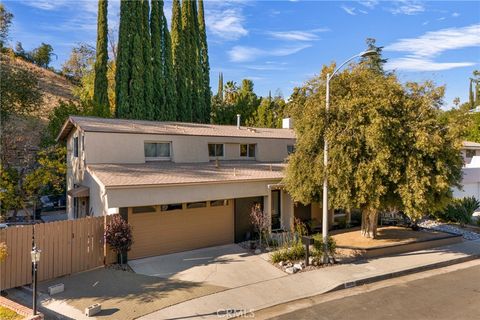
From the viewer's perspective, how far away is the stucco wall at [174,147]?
52.6 ft

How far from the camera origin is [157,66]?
113ft

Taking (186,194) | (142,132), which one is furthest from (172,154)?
(186,194)

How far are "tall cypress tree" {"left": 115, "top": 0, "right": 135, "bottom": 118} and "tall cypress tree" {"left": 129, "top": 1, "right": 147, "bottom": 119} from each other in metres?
0.37

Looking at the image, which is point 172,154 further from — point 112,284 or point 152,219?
point 112,284

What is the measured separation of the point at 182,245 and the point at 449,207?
57.8ft

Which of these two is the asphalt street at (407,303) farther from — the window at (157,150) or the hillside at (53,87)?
the hillside at (53,87)

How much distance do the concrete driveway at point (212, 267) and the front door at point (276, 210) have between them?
3451 millimetres

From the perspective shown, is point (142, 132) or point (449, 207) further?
point (449, 207)

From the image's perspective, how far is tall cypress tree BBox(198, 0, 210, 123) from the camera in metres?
38.7

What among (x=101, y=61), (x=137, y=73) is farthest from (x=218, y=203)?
(x=101, y=61)

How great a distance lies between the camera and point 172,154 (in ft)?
59.5

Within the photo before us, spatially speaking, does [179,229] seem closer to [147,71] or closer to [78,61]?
[147,71]

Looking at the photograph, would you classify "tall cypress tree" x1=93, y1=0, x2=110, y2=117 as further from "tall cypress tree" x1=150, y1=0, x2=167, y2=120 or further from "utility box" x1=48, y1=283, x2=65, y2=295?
"utility box" x1=48, y1=283, x2=65, y2=295

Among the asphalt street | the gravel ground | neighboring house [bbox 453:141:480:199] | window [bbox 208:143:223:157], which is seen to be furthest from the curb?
neighboring house [bbox 453:141:480:199]
